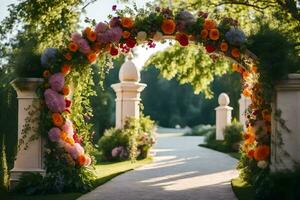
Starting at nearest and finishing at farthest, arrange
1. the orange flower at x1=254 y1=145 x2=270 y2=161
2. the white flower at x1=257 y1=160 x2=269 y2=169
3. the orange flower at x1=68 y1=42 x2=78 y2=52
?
the white flower at x1=257 y1=160 x2=269 y2=169
the orange flower at x1=254 y1=145 x2=270 y2=161
the orange flower at x1=68 y1=42 x2=78 y2=52

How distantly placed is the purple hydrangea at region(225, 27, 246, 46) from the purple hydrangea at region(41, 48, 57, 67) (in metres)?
3.61

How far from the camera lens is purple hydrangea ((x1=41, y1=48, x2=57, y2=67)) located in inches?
383

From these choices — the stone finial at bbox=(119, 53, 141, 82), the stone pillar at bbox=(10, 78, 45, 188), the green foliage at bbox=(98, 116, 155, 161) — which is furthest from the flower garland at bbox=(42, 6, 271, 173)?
the stone finial at bbox=(119, 53, 141, 82)

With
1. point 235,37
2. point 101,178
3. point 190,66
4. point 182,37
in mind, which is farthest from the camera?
point 190,66

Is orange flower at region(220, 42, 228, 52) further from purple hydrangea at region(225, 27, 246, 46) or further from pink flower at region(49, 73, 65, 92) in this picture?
pink flower at region(49, 73, 65, 92)

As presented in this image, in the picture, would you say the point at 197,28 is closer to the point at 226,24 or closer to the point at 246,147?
the point at 226,24

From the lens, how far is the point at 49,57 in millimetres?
9734

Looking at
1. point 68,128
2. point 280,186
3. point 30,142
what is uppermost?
point 68,128

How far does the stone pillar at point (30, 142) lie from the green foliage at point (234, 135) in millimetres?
12098

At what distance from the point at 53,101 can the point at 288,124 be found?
4666 millimetres

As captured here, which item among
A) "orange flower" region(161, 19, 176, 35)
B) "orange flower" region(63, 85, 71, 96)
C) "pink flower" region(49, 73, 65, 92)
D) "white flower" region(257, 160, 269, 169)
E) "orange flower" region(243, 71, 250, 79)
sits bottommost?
"white flower" region(257, 160, 269, 169)

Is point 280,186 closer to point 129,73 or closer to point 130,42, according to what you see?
point 130,42

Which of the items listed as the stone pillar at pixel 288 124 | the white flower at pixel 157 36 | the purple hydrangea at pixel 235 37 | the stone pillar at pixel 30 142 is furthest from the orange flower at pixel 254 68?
the stone pillar at pixel 30 142

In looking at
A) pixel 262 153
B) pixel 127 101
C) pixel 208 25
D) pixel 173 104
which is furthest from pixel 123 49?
pixel 173 104
